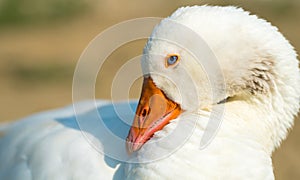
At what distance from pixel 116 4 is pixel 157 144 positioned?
12434 millimetres

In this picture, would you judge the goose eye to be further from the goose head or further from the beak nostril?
the beak nostril

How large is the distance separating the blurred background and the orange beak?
12.7 feet

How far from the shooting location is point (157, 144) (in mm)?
3990

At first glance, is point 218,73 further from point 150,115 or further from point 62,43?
point 62,43

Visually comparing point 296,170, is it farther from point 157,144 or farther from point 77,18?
point 77,18

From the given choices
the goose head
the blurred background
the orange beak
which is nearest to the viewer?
the goose head

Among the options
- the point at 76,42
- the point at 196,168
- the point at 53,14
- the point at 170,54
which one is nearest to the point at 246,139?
the point at 196,168

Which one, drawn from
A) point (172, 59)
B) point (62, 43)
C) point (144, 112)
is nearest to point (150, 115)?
point (144, 112)

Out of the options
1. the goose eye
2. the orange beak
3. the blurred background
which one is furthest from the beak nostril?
the blurred background

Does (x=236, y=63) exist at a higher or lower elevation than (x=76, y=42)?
higher

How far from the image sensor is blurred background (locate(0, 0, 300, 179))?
10109mm

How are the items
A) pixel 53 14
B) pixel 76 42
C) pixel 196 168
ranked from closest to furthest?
1. pixel 196 168
2. pixel 76 42
3. pixel 53 14

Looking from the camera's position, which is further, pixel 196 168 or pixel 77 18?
pixel 77 18

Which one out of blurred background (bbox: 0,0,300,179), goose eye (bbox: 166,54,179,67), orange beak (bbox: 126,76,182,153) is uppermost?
goose eye (bbox: 166,54,179,67)
